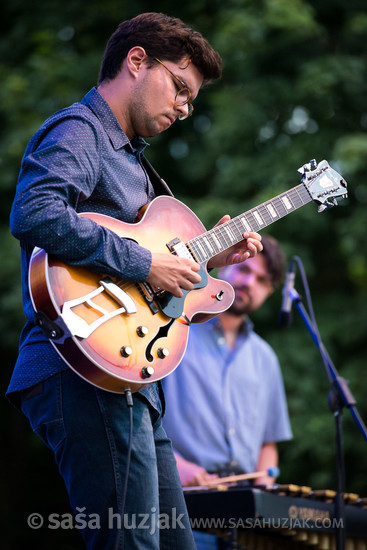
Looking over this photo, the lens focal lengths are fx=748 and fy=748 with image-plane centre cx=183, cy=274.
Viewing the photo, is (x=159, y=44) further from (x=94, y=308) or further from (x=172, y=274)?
(x=94, y=308)

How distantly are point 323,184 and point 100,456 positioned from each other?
5.76 ft

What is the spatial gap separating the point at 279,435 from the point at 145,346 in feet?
9.43

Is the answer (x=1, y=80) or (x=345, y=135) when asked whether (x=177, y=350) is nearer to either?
(x=345, y=135)

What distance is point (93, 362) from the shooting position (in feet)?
7.80

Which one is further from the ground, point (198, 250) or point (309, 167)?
point (309, 167)

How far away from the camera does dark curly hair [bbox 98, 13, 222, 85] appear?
2.92m

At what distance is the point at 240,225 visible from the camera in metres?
3.20

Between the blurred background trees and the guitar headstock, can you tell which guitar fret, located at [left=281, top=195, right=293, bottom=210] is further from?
the blurred background trees

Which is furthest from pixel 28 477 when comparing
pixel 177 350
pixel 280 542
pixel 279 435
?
pixel 177 350

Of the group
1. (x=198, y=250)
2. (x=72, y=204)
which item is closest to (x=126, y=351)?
(x=72, y=204)

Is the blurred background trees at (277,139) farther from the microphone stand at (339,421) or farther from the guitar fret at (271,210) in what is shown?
the guitar fret at (271,210)

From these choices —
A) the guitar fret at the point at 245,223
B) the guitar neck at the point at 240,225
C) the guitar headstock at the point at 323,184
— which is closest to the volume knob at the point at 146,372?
the guitar neck at the point at 240,225

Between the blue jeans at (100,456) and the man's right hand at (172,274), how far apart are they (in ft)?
1.38

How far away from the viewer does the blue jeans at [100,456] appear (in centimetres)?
236
